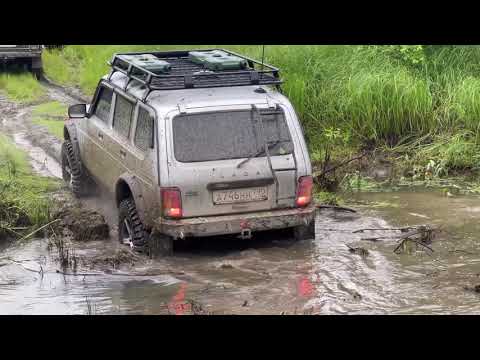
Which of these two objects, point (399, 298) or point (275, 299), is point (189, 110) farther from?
point (399, 298)

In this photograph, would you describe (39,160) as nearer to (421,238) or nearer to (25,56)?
(421,238)

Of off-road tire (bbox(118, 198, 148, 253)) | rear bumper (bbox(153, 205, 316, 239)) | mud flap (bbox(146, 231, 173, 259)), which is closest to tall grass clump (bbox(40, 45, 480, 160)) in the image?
rear bumper (bbox(153, 205, 316, 239))

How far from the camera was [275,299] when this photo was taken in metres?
7.82

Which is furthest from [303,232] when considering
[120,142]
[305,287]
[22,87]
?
[22,87]

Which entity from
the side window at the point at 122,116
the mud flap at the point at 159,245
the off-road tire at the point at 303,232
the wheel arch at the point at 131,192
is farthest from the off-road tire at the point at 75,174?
the off-road tire at the point at 303,232

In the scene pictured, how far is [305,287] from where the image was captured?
26.8 feet

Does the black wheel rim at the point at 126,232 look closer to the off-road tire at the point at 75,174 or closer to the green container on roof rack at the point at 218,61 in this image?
the green container on roof rack at the point at 218,61

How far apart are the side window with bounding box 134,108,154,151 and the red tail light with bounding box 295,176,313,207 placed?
4.68 feet

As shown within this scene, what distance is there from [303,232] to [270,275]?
37.8 inches

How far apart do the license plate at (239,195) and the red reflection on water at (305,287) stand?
34.5 inches

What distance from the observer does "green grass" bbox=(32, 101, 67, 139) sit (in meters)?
15.8

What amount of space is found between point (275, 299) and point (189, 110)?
80.6 inches

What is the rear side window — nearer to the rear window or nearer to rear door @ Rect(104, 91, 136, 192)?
rear door @ Rect(104, 91, 136, 192)
